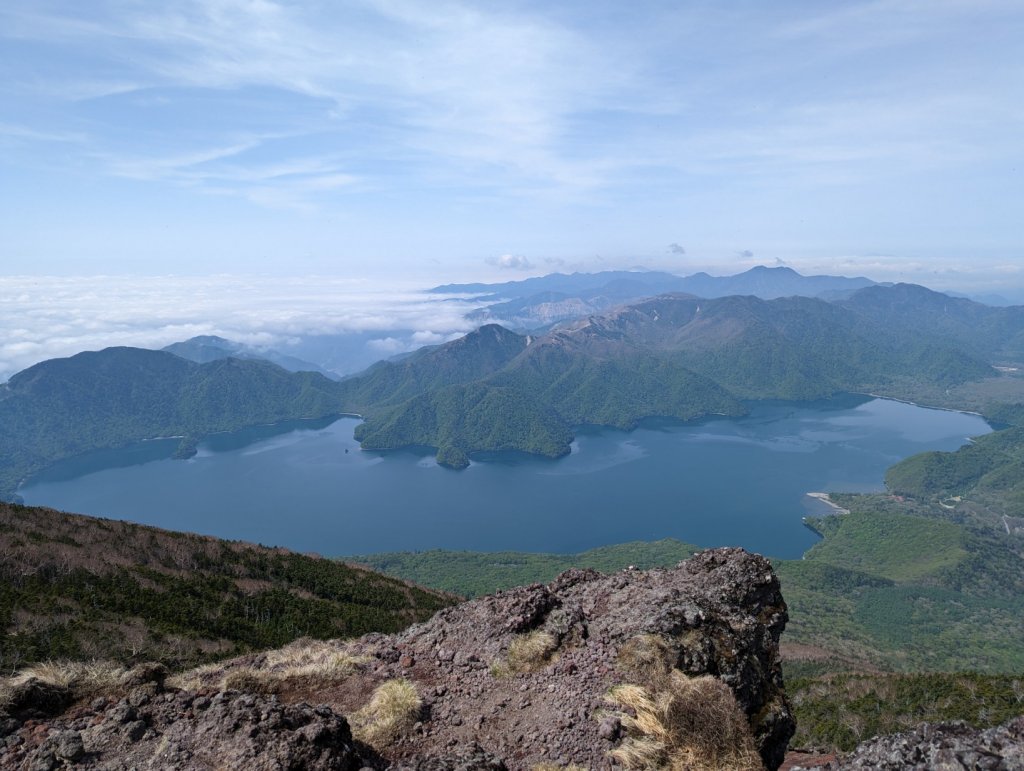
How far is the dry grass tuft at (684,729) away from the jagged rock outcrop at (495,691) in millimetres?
358

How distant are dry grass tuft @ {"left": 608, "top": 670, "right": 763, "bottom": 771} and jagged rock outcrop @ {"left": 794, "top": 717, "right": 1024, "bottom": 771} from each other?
4.87ft

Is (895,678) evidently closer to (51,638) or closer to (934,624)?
(51,638)

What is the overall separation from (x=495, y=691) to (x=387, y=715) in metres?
2.34

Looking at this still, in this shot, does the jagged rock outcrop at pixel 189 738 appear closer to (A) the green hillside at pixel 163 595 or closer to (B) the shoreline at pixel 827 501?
(A) the green hillside at pixel 163 595

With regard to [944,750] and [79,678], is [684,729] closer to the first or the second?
[944,750]

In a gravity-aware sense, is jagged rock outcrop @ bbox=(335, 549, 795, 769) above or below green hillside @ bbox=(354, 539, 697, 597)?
above

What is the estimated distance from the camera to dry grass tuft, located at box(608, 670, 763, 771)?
8852 mm

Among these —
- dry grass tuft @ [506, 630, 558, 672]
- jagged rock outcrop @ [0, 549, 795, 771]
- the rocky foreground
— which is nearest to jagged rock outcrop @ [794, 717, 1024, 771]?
the rocky foreground

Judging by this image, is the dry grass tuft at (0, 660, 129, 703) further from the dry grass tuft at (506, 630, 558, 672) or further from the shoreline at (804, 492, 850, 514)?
the shoreline at (804, 492, 850, 514)

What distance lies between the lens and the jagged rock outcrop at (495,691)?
8414mm

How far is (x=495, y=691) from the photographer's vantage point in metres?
11.7

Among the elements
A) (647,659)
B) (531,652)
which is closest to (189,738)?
(531,652)

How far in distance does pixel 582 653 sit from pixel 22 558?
146 ft

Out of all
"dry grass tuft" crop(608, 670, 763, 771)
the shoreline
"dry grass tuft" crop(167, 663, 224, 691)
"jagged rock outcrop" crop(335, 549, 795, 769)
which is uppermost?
"dry grass tuft" crop(608, 670, 763, 771)
